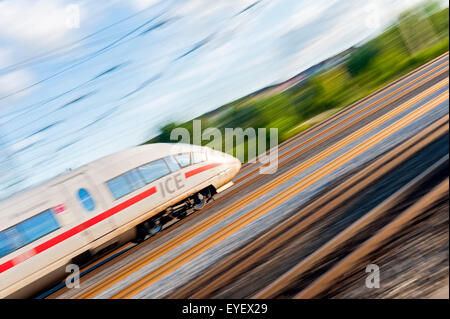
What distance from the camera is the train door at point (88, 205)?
331 inches

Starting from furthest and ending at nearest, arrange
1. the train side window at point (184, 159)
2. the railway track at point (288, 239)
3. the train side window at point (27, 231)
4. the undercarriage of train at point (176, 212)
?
the train side window at point (184, 159) < the undercarriage of train at point (176, 212) < the train side window at point (27, 231) < the railway track at point (288, 239)

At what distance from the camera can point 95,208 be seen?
855cm

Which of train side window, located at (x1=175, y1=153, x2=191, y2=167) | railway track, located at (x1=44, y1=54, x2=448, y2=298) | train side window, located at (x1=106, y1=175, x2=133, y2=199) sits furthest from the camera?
train side window, located at (x1=175, y1=153, x2=191, y2=167)

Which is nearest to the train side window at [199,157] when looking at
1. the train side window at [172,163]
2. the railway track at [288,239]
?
the train side window at [172,163]

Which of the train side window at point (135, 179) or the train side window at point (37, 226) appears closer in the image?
the train side window at point (37, 226)

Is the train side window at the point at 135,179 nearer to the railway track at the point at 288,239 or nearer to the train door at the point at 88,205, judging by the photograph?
the train door at the point at 88,205

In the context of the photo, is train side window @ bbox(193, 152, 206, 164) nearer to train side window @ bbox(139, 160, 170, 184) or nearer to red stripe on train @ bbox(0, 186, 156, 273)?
train side window @ bbox(139, 160, 170, 184)

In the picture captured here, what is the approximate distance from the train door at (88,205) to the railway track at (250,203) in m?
0.80

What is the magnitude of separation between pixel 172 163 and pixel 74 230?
2.58 meters

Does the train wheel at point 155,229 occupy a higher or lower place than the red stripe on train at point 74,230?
lower

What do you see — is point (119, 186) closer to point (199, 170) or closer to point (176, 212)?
point (176, 212)

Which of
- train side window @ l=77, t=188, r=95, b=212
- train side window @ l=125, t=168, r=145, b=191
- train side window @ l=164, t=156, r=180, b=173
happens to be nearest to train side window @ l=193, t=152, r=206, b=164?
train side window @ l=164, t=156, r=180, b=173

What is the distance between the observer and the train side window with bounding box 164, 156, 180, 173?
9.70 meters

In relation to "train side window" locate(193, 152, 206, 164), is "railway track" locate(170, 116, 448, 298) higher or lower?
lower
